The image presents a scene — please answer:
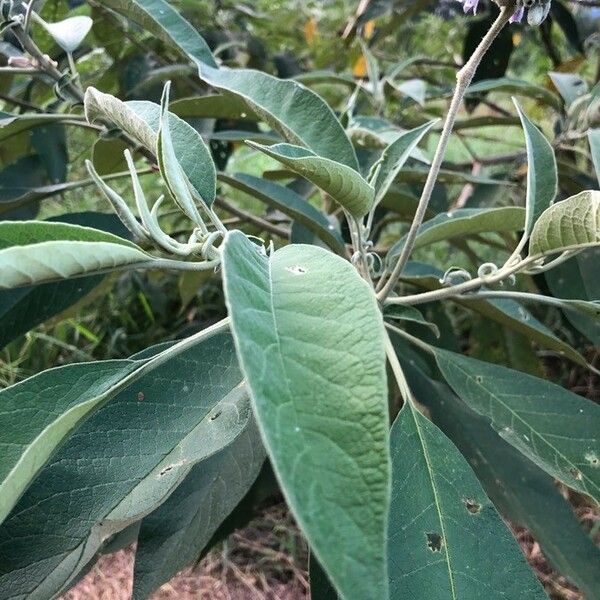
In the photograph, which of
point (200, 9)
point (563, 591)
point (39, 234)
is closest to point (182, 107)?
point (39, 234)

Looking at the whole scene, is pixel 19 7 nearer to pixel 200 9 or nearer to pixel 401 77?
pixel 200 9

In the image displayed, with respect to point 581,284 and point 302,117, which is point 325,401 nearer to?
point 302,117

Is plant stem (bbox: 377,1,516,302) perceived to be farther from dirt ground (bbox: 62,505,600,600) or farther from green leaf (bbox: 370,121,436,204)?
dirt ground (bbox: 62,505,600,600)

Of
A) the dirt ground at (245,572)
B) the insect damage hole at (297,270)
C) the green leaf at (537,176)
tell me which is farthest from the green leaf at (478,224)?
the dirt ground at (245,572)

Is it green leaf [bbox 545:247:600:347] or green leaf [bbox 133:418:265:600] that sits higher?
green leaf [bbox 545:247:600:347]

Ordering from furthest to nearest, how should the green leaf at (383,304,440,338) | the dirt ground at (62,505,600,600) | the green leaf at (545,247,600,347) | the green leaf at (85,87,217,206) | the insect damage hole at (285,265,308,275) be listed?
the dirt ground at (62,505,600,600) → the green leaf at (545,247,600,347) → the green leaf at (383,304,440,338) → the green leaf at (85,87,217,206) → the insect damage hole at (285,265,308,275)

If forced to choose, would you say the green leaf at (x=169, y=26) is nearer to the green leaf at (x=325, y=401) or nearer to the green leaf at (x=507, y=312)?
the green leaf at (x=507, y=312)

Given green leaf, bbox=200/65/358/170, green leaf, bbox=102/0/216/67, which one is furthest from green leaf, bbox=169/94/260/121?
green leaf, bbox=200/65/358/170
